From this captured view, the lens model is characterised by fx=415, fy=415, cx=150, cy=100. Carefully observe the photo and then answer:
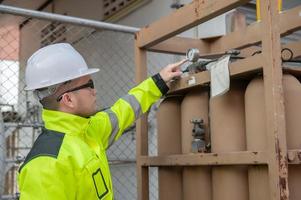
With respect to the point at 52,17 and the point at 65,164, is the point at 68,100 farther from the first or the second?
the point at 52,17

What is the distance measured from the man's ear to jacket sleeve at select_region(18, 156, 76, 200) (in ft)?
0.98

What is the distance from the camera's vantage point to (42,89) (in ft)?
6.07

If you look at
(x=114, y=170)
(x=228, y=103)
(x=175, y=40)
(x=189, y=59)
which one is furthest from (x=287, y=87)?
(x=114, y=170)

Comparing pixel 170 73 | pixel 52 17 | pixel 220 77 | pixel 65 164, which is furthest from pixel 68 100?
pixel 52 17

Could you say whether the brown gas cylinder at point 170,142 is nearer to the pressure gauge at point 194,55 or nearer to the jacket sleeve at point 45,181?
the pressure gauge at point 194,55

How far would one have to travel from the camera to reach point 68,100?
1845 mm

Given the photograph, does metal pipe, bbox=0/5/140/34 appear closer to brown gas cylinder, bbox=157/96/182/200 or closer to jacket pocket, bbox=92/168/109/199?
brown gas cylinder, bbox=157/96/182/200

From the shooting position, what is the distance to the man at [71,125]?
1606mm

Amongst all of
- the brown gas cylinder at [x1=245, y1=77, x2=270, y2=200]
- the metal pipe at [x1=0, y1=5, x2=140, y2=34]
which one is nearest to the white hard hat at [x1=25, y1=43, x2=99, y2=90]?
the brown gas cylinder at [x1=245, y1=77, x2=270, y2=200]

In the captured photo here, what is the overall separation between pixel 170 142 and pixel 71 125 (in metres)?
0.62

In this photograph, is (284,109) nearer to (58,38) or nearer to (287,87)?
(287,87)

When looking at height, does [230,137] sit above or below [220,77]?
below

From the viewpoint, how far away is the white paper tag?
68.8 inches

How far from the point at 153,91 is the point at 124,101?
161 mm
